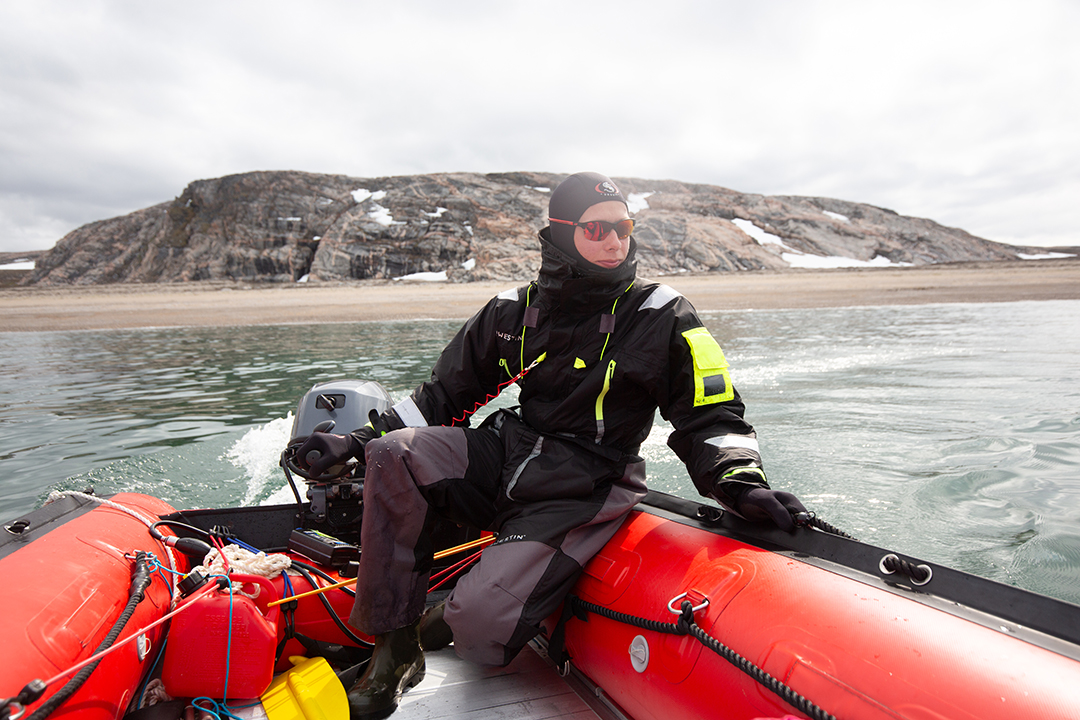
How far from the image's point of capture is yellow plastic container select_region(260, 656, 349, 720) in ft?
4.79

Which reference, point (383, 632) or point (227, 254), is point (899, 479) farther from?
point (227, 254)

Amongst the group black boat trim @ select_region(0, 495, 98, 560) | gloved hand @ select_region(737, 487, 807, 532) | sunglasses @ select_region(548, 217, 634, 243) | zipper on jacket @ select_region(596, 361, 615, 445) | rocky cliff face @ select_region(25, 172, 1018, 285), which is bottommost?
black boat trim @ select_region(0, 495, 98, 560)

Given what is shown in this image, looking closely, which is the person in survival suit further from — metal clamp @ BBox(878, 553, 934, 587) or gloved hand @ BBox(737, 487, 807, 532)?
metal clamp @ BBox(878, 553, 934, 587)

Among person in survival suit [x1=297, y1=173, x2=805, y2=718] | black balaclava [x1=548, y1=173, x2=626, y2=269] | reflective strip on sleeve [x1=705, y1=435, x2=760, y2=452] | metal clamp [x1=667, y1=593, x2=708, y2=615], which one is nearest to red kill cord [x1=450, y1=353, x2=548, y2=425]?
person in survival suit [x1=297, y1=173, x2=805, y2=718]

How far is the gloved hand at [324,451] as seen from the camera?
180 cm

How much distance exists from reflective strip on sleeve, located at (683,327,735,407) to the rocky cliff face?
1411 inches

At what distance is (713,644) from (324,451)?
4.07 feet

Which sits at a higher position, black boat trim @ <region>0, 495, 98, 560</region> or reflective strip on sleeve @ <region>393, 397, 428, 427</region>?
reflective strip on sleeve @ <region>393, 397, 428, 427</region>

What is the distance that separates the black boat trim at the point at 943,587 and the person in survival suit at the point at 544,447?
0.07 meters

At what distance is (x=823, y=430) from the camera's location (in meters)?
4.80

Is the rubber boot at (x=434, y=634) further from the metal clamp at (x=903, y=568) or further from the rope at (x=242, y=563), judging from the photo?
the metal clamp at (x=903, y=568)

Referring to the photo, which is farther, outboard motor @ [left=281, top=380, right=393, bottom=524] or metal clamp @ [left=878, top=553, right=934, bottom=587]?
outboard motor @ [left=281, top=380, right=393, bottom=524]

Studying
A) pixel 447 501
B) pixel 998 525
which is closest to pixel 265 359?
pixel 447 501

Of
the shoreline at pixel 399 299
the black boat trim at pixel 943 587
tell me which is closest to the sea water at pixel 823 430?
the black boat trim at pixel 943 587
